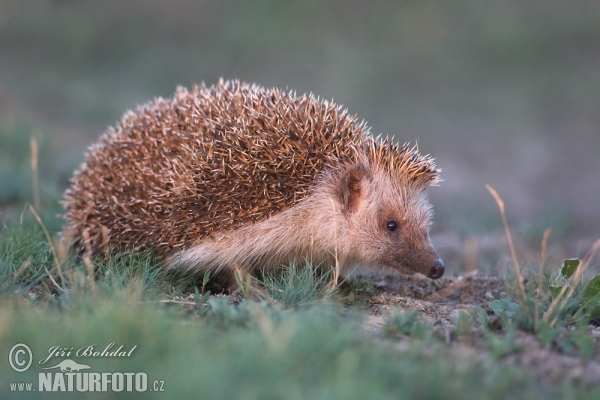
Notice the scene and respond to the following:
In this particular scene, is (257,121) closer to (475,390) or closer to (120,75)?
(475,390)

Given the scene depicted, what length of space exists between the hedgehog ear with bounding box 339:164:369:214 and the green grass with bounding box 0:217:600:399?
41.9 inches

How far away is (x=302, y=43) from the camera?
1706 centimetres

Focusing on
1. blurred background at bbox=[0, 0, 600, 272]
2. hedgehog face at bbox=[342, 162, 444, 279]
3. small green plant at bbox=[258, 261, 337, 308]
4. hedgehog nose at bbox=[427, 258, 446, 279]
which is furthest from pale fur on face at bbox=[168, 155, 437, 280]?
blurred background at bbox=[0, 0, 600, 272]

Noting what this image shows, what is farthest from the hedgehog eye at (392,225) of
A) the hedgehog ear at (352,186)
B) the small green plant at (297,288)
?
the small green plant at (297,288)

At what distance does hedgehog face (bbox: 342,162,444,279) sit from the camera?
489cm

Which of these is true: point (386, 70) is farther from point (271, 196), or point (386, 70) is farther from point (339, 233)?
point (271, 196)

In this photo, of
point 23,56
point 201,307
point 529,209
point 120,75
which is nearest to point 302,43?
point 120,75

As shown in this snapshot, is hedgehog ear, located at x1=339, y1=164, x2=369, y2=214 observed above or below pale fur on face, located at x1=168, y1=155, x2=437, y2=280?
above

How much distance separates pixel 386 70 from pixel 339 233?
1169 centimetres

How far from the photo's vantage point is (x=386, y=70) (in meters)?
16.1

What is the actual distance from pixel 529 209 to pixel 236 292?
19.9 feet

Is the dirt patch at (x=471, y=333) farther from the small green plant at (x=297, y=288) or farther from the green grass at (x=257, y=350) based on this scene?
the small green plant at (x=297, y=288)

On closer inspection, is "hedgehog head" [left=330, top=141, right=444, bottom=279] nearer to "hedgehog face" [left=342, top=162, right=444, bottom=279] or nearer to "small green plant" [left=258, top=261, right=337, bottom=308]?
"hedgehog face" [left=342, top=162, right=444, bottom=279]

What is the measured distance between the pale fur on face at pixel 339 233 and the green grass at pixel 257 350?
89 cm
